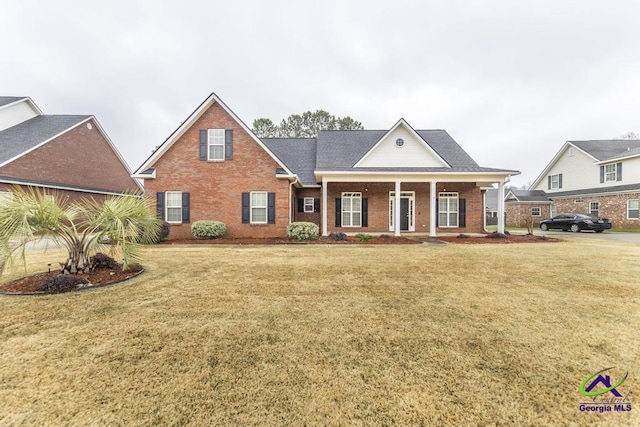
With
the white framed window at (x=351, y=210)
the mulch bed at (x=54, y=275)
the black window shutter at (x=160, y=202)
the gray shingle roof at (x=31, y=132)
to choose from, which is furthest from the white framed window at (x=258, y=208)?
the gray shingle roof at (x=31, y=132)

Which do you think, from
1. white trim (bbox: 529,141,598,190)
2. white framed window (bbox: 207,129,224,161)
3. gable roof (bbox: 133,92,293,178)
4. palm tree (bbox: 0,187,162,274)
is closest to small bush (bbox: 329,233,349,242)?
gable roof (bbox: 133,92,293,178)

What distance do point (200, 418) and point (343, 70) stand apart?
2733 cm

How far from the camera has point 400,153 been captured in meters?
14.7

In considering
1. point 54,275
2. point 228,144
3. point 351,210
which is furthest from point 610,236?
point 54,275

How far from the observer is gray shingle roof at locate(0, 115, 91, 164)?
15.7 meters

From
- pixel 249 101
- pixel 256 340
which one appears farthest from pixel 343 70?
pixel 256 340

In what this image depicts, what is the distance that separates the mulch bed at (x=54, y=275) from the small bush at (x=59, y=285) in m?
0.08

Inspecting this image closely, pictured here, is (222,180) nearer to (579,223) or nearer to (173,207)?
(173,207)

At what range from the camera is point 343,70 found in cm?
2441

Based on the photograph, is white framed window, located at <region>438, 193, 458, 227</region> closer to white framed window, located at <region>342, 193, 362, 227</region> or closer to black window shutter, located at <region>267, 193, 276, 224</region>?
white framed window, located at <region>342, 193, 362, 227</region>

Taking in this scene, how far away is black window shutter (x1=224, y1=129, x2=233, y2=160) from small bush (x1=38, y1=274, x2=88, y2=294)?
359 inches

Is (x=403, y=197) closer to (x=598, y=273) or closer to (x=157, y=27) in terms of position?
(x=598, y=273)

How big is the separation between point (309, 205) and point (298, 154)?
4158 mm

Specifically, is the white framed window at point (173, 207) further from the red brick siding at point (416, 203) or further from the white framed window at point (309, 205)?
the red brick siding at point (416, 203)
